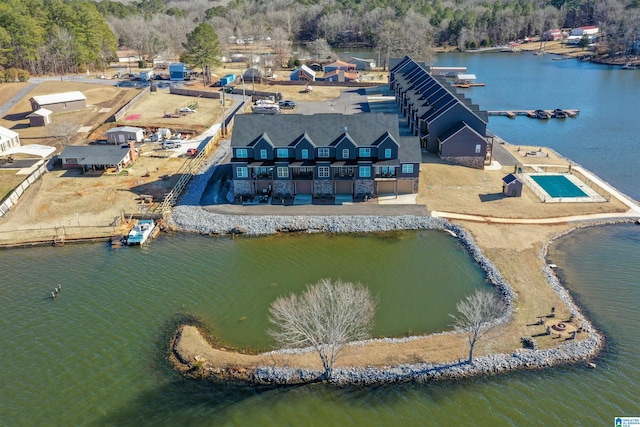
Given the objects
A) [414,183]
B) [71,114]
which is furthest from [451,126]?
[71,114]

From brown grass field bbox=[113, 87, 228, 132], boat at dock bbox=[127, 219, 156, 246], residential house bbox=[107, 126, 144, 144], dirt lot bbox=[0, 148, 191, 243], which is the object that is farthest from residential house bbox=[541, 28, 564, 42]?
boat at dock bbox=[127, 219, 156, 246]

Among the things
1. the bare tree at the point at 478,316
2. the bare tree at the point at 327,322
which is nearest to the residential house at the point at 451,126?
the bare tree at the point at 478,316

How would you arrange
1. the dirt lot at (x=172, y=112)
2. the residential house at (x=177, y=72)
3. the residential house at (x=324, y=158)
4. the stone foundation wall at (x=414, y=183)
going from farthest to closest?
the residential house at (x=177, y=72) → the dirt lot at (x=172, y=112) → the stone foundation wall at (x=414, y=183) → the residential house at (x=324, y=158)

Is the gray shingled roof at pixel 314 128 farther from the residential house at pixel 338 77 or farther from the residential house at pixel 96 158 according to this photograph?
the residential house at pixel 338 77

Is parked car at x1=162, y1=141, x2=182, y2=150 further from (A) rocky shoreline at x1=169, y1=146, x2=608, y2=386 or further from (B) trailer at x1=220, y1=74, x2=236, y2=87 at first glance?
(B) trailer at x1=220, y1=74, x2=236, y2=87

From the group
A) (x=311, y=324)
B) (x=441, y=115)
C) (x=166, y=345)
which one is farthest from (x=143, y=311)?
(x=441, y=115)

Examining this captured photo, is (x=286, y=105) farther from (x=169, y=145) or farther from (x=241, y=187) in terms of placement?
(x=241, y=187)
